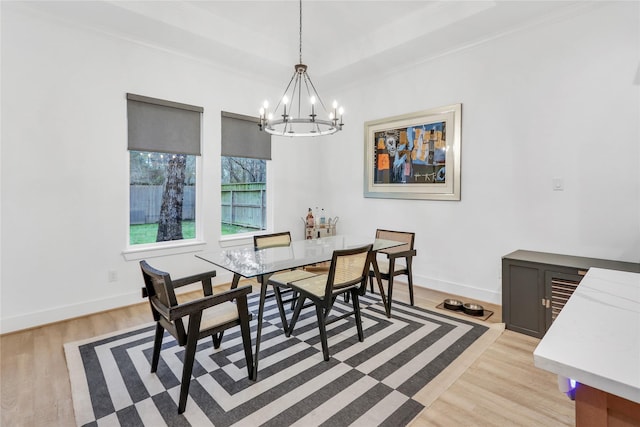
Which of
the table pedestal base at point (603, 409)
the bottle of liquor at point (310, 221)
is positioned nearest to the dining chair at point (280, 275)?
the bottle of liquor at point (310, 221)

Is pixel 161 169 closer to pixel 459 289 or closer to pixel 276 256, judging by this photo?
pixel 276 256

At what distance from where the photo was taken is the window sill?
3432mm

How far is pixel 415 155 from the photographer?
3.98 metres

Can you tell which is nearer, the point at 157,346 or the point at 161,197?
the point at 157,346

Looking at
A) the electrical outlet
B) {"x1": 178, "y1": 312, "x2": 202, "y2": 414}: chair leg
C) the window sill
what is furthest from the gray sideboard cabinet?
the electrical outlet

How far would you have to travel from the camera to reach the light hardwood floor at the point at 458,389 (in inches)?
68.2

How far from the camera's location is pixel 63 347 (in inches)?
99.7

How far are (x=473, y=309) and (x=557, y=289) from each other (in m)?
0.75

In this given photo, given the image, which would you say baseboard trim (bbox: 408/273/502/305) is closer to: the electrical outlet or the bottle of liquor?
the bottle of liquor

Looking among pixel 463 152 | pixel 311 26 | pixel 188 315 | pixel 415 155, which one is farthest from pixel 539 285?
pixel 311 26

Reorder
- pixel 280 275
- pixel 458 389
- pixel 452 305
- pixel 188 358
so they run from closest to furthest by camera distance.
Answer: pixel 188 358 → pixel 458 389 → pixel 280 275 → pixel 452 305

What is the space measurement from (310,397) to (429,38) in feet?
11.5

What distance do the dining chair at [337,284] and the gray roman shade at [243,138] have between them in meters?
2.33

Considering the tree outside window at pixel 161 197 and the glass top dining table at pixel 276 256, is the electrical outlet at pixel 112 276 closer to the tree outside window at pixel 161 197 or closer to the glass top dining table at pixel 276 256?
the tree outside window at pixel 161 197
